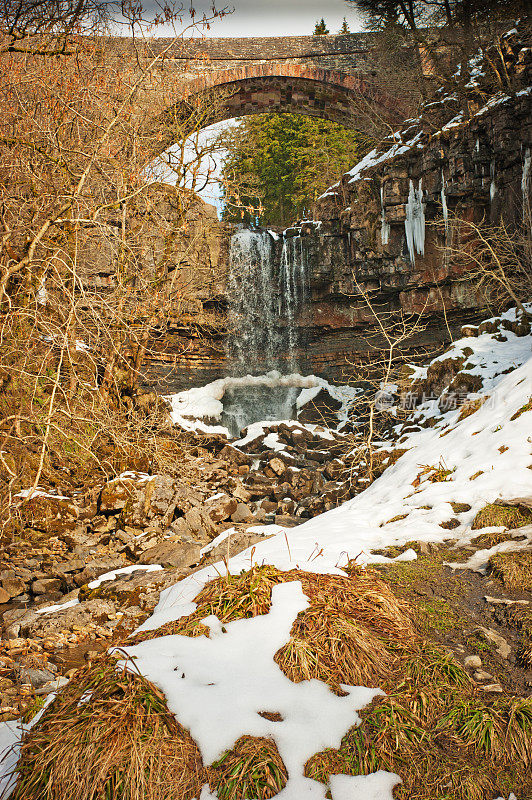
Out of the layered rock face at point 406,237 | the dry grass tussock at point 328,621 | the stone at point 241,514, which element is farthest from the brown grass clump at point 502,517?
the layered rock face at point 406,237

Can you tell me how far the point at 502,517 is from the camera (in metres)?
3.97

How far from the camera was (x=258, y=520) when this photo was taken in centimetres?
1025

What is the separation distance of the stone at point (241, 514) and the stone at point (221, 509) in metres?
0.09

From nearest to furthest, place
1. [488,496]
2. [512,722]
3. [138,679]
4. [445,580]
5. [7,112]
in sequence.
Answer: [512,722] → [138,679] → [445,580] → [488,496] → [7,112]

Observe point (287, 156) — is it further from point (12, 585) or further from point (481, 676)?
point (481, 676)

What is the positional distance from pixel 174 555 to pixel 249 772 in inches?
207

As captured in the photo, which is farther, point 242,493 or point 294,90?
point 294,90

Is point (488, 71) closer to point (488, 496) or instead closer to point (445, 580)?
point (488, 496)

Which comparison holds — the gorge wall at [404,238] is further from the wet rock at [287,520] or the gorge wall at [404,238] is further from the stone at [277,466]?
the wet rock at [287,520]

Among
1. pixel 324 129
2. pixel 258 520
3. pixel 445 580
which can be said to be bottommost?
pixel 258 520

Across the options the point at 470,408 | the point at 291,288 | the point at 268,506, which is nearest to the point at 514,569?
the point at 470,408

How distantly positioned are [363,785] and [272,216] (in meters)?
32.2

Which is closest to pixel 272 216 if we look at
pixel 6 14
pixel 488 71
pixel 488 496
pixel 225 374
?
pixel 225 374

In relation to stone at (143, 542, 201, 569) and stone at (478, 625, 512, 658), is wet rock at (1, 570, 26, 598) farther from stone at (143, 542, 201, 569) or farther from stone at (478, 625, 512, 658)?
stone at (478, 625, 512, 658)
